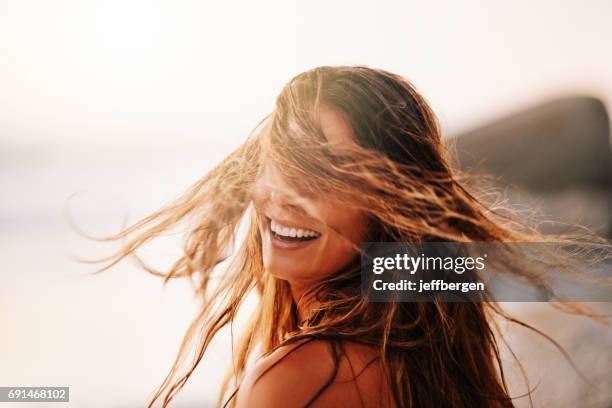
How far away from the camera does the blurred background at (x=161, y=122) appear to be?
1187mm

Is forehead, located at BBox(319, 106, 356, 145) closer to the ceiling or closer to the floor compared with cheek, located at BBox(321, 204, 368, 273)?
closer to the ceiling

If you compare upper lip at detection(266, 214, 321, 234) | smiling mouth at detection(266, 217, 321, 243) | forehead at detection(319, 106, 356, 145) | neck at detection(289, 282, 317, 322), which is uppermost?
forehead at detection(319, 106, 356, 145)

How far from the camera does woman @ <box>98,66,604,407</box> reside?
3.14ft

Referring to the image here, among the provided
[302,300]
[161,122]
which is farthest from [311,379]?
[161,122]

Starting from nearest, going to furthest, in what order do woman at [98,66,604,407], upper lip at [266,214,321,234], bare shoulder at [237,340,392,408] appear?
bare shoulder at [237,340,392,408], woman at [98,66,604,407], upper lip at [266,214,321,234]

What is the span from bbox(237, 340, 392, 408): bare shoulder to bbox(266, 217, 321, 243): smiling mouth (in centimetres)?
26

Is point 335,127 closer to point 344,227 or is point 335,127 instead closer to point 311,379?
point 344,227

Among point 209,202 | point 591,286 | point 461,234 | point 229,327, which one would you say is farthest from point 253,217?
point 591,286

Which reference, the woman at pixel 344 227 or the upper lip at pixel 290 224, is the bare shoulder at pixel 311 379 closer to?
the woman at pixel 344 227

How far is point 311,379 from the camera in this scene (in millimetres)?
814

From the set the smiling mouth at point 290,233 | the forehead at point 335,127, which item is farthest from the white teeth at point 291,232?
the forehead at point 335,127

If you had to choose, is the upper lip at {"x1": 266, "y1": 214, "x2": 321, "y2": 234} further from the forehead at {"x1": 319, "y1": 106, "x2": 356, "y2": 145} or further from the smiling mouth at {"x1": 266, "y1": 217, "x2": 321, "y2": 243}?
the forehead at {"x1": 319, "y1": 106, "x2": 356, "y2": 145}

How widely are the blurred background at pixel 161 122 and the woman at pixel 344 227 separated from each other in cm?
7

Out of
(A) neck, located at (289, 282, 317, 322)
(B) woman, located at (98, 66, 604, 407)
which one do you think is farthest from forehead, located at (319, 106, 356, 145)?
(A) neck, located at (289, 282, 317, 322)
